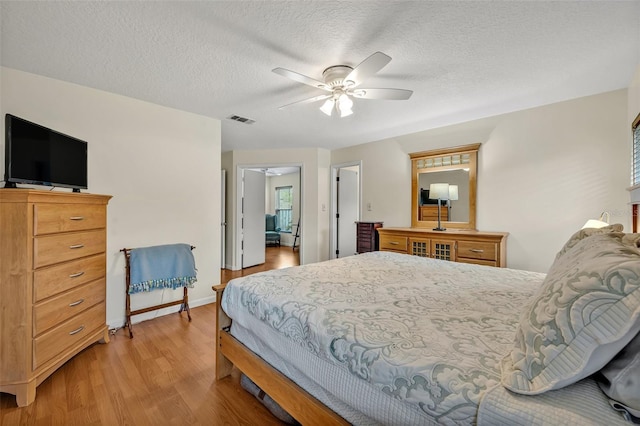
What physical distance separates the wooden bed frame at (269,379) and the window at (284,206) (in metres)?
6.75

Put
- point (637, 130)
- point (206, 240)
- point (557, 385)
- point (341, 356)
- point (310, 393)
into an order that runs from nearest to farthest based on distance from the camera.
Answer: point (557, 385) → point (341, 356) → point (310, 393) → point (637, 130) → point (206, 240)

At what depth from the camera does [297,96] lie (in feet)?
9.05

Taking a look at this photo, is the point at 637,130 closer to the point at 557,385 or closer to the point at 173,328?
the point at 557,385

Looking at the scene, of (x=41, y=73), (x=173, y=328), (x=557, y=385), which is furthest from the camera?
(x=173, y=328)

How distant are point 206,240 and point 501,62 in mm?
3436

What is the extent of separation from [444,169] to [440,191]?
345mm

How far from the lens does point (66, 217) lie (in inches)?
75.7

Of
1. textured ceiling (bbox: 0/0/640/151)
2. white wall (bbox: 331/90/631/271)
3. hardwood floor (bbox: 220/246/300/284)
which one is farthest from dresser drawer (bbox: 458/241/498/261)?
hardwood floor (bbox: 220/246/300/284)

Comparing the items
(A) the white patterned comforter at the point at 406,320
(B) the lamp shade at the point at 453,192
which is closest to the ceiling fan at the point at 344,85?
(A) the white patterned comforter at the point at 406,320

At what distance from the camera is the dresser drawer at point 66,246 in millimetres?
1721

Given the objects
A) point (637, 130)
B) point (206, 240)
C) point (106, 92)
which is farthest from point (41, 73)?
point (637, 130)

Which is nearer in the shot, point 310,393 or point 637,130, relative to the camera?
point 310,393

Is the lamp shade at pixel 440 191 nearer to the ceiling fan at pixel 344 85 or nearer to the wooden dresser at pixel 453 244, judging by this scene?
the wooden dresser at pixel 453 244

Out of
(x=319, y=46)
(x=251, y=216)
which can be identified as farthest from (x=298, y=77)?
(x=251, y=216)
